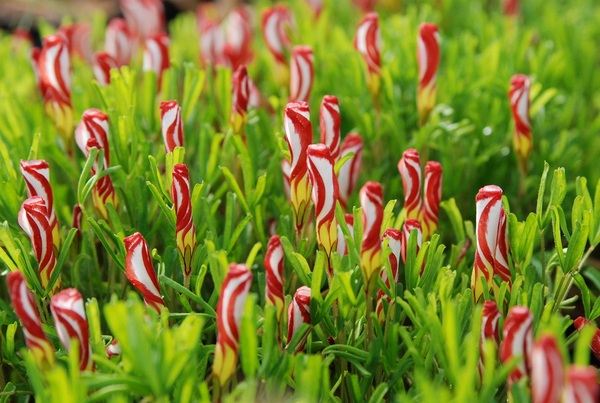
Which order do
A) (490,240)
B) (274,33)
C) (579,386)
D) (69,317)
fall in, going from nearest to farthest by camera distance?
(579,386) → (69,317) → (490,240) → (274,33)

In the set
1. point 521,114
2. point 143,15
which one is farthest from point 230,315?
point 143,15

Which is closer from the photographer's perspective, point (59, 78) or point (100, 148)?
point (100, 148)

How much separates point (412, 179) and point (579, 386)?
345mm

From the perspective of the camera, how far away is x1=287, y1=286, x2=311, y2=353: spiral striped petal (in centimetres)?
65

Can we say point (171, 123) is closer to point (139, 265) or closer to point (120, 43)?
point (139, 265)

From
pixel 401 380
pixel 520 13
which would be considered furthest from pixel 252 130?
pixel 520 13

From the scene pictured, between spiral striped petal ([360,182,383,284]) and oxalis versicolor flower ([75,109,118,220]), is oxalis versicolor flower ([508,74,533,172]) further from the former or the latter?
oxalis versicolor flower ([75,109,118,220])

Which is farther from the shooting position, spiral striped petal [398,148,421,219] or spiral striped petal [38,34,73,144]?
spiral striped petal [38,34,73,144]

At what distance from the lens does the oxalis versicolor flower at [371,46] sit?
3.24 ft

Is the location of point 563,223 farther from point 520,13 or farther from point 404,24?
point 520,13

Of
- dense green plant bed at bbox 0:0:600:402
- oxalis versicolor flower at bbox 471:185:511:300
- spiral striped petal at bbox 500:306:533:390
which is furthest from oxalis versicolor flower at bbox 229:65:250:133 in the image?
spiral striped petal at bbox 500:306:533:390

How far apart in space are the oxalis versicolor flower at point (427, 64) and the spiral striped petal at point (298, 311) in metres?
0.40

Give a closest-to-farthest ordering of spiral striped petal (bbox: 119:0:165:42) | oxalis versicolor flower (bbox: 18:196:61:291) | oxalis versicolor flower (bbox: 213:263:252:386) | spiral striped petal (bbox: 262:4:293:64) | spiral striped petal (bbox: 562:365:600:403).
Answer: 1. spiral striped petal (bbox: 562:365:600:403)
2. oxalis versicolor flower (bbox: 213:263:252:386)
3. oxalis versicolor flower (bbox: 18:196:61:291)
4. spiral striped petal (bbox: 262:4:293:64)
5. spiral striped petal (bbox: 119:0:165:42)

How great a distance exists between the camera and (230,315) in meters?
0.57
